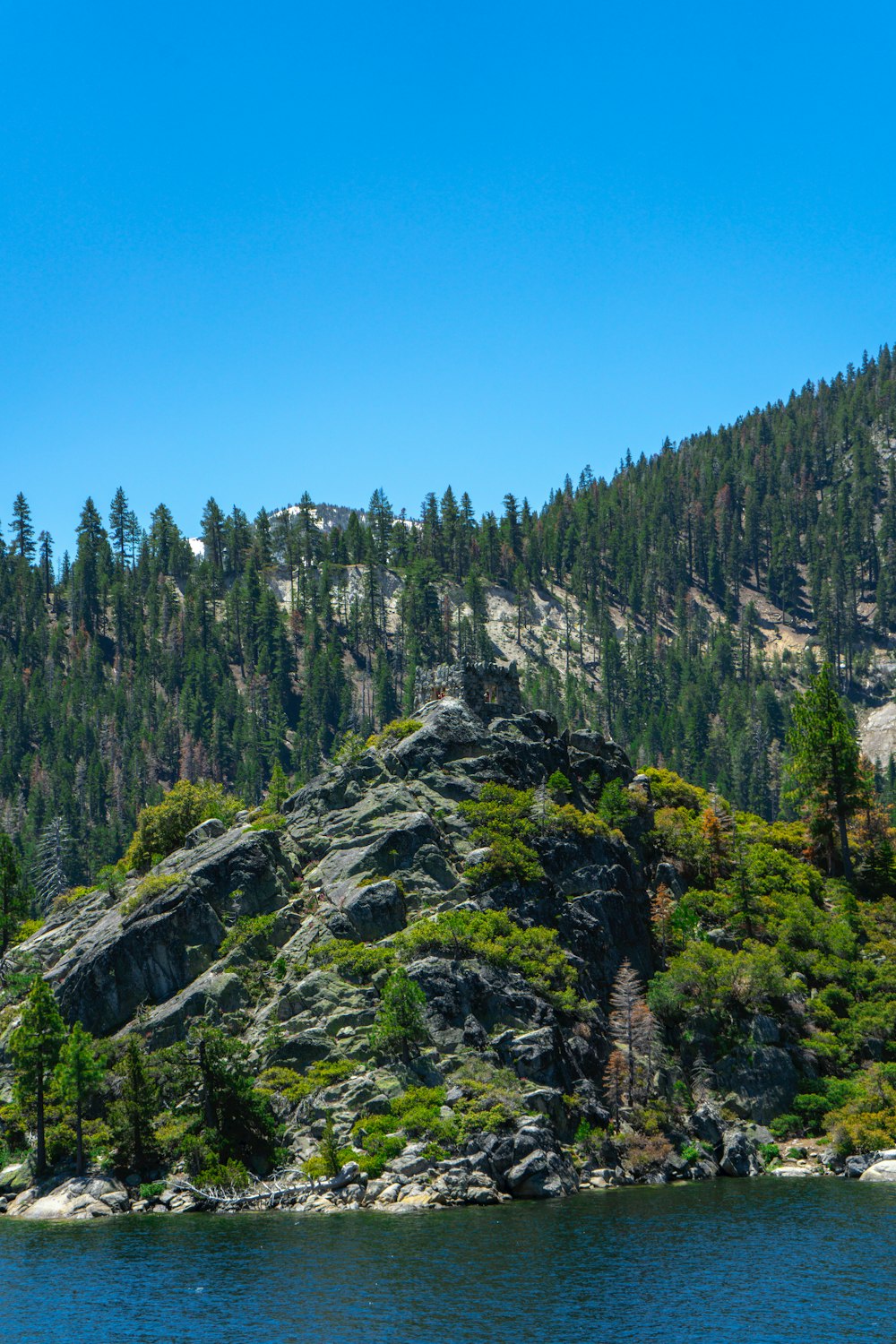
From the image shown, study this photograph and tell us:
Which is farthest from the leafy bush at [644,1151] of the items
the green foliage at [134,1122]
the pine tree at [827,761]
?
the pine tree at [827,761]

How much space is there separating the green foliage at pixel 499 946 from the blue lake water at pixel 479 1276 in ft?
65.2

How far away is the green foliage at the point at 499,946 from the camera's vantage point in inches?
3342

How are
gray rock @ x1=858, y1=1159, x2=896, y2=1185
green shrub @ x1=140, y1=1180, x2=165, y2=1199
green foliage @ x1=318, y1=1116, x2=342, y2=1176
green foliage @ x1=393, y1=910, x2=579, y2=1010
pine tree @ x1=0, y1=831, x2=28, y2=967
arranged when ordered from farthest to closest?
pine tree @ x1=0, y1=831, x2=28, y2=967 → green foliage @ x1=393, y1=910, x2=579, y2=1010 → gray rock @ x1=858, y1=1159, x2=896, y2=1185 → green shrub @ x1=140, y1=1180, x2=165, y2=1199 → green foliage @ x1=318, y1=1116, x2=342, y2=1176

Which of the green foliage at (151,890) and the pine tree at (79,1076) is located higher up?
the green foliage at (151,890)

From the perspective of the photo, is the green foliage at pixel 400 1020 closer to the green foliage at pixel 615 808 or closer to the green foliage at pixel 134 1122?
the green foliage at pixel 134 1122

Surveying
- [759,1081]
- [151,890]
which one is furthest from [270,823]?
[759,1081]

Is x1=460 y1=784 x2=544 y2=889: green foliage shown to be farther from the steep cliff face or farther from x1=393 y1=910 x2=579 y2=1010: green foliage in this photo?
x1=393 y1=910 x2=579 y2=1010: green foliage

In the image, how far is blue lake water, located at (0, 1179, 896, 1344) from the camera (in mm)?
46344

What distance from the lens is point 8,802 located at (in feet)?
647

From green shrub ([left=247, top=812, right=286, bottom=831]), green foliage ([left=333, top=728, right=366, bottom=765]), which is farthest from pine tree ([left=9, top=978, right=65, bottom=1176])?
green foliage ([left=333, top=728, right=366, bottom=765])

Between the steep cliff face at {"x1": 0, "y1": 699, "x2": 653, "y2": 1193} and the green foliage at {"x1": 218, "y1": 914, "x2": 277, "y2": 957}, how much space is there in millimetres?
145

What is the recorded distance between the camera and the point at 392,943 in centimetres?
8662

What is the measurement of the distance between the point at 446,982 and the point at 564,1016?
31.1 feet

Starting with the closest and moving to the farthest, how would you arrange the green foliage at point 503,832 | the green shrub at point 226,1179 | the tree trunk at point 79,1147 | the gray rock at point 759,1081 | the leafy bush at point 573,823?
1. the green shrub at point 226,1179
2. the tree trunk at point 79,1147
3. the gray rock at point 759,1081
4. the green foliage at point 503,832
5. the leafy bush at point 573,823
